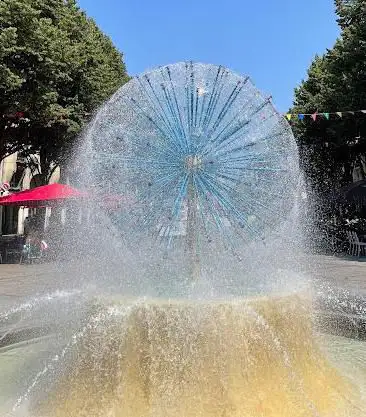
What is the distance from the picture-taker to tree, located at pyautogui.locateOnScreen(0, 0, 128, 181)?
15.9 meters

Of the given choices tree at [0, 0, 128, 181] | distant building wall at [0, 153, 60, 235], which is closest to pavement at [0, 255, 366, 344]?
tree at [0, 0, 128, 181]

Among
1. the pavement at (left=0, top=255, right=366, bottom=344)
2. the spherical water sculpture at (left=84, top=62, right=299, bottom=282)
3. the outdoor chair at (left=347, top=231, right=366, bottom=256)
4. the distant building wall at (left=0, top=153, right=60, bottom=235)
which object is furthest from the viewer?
the distant building wall at (left=0, top=153, right=60, bottom=235)

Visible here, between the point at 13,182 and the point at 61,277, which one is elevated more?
the point at 13,182

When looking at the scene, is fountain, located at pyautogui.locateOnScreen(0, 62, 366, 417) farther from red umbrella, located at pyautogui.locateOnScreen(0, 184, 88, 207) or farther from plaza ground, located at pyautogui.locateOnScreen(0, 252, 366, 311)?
red umbrella, located at pyautogui.locateOnScreen(0, 184, 88, 207)

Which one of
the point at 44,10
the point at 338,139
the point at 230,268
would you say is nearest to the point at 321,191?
the point at 338,139

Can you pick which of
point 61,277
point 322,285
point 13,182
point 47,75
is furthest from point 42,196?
point 13,182

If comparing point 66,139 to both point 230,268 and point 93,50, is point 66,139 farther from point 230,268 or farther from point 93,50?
point 230,268

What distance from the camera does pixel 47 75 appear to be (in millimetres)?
17625

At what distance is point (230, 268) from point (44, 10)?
15.8 metres

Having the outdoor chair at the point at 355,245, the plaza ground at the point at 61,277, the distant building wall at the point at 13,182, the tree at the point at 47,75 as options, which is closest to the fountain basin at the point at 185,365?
the plaza ground at the point at 61,277

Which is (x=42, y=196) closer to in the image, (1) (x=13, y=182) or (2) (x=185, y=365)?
(2) (x=185, y=365)

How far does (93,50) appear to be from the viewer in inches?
861

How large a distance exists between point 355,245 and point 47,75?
47.1 feet

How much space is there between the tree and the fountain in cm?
1160
